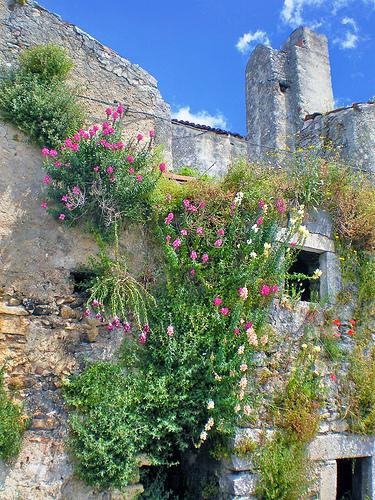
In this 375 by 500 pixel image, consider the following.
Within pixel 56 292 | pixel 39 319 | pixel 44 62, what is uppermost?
pixel 44 62

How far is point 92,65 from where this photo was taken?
248 inches

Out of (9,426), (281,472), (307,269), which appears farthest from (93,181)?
(281,472)

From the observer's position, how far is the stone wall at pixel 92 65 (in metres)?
5.78

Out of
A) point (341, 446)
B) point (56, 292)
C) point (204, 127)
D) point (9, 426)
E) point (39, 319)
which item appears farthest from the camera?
point (204, 127)

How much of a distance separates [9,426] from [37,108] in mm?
3460

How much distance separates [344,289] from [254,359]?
1.80 meters

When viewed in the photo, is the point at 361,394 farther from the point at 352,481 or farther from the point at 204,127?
the point at 204,127

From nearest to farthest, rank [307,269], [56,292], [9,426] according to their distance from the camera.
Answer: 1. [9,426]
2. [56,292]
3. [307,269]

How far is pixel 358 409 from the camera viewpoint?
566cm

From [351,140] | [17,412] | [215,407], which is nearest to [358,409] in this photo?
[215,407]

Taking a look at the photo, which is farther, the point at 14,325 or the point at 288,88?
the point at 288,88

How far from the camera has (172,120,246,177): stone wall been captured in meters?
10.3

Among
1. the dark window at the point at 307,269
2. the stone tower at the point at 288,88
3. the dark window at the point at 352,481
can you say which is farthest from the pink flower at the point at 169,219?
the stone tower at the point at 288,88

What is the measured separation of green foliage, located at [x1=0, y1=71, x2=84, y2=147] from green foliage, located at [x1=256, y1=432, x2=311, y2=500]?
421 cm
